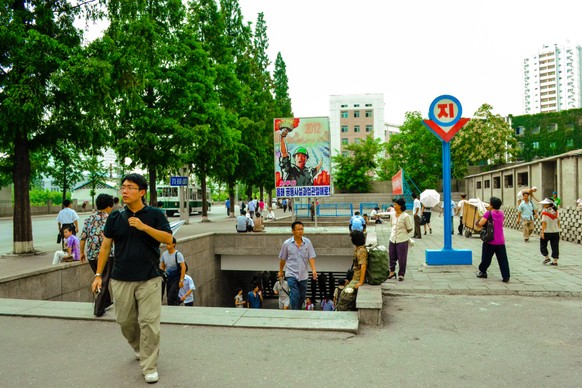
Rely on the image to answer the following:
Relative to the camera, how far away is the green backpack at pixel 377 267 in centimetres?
692

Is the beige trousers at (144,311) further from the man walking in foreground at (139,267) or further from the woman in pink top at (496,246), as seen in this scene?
the woman in pink top at (496,246)

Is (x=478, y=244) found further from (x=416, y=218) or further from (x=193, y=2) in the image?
(x=193, y=2)

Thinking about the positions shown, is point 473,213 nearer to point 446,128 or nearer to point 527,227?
point 527,227

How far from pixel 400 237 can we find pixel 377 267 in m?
1.90

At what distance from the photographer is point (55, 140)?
43.8 ft

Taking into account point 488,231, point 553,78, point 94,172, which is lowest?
point 488,231

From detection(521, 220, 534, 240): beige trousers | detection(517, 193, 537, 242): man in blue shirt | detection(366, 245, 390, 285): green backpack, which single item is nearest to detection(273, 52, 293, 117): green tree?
detection(517, 193, 537, 242): man in blue shirt

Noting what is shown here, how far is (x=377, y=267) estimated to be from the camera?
6965mm

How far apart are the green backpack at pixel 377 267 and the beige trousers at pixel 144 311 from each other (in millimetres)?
3773

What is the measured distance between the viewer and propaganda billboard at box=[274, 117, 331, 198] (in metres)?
16.7

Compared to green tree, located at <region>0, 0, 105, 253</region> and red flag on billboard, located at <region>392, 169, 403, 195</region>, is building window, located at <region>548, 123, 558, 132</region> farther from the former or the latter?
green tree, located at <region>0, 0, 105, 253</region>

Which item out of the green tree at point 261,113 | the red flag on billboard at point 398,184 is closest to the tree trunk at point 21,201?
the red flag on billboard at point 398,184

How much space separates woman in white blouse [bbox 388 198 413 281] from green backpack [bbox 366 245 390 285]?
62.4 inches

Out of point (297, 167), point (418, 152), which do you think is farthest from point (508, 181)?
point (418, 152)
